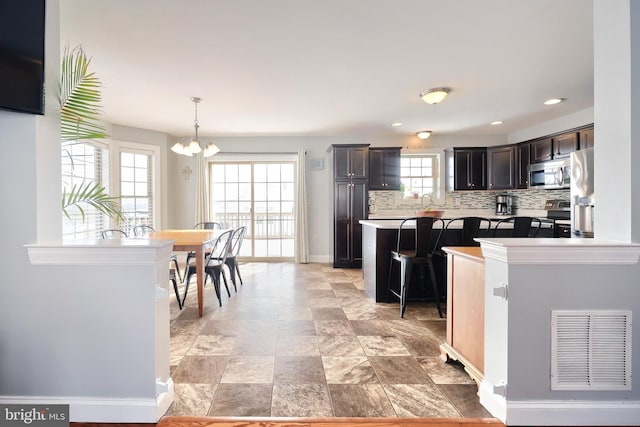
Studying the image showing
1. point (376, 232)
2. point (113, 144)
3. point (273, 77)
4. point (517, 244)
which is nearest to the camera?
point (517, 244)

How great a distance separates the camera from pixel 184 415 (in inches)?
60.9

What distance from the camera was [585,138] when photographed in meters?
4.05

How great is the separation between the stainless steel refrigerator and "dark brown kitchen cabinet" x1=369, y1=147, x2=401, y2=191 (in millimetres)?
2815

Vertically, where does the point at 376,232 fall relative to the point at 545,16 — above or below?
below

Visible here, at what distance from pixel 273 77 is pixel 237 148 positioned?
9.55ft

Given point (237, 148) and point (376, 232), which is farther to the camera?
point (237, 148)

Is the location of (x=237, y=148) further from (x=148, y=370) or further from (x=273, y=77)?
(x=148, y=370)

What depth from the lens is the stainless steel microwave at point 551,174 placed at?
14.1 feet

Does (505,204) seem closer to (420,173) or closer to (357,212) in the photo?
(420,173)

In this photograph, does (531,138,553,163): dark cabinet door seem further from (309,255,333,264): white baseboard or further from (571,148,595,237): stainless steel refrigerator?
(309,255,333,264): white baseboard

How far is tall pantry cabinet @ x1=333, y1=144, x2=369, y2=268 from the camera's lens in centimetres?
534

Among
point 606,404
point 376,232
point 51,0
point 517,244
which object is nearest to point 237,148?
point 376,232

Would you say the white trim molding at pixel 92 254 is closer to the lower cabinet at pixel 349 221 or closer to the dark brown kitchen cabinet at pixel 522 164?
the lower cabinet at pixel 349 221

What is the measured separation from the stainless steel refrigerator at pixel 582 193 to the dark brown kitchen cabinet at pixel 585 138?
1427mm
